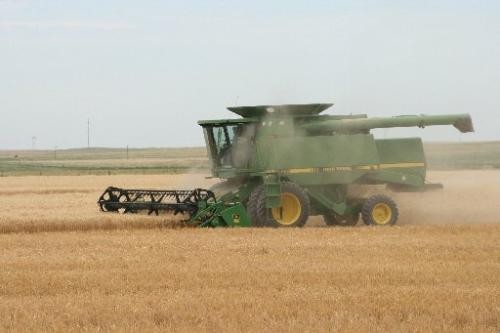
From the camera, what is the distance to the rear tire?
63.0 ft

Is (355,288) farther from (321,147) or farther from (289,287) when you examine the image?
(321,147)

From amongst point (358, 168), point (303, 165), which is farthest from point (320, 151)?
point (358, 168)

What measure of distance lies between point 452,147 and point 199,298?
43.5 ft

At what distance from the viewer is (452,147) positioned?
2186cm

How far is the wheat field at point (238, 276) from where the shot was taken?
875 cm

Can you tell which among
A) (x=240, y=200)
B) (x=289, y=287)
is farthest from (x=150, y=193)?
(x=289, y=287)

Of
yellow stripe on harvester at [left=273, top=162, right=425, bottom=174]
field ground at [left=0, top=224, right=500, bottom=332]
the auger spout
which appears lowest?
field ground at [left=0, top=224, right=500, bottom=332]

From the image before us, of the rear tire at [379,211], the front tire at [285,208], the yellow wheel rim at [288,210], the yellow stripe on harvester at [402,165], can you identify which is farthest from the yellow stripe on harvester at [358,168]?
the rear tire at [379,211]

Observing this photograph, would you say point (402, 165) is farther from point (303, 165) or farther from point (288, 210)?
point (288, 210)

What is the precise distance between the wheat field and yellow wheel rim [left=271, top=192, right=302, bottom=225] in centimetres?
129

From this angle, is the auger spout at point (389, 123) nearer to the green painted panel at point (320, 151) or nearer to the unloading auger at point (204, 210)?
the green painted panel at point (320, 151)

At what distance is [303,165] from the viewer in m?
19.6

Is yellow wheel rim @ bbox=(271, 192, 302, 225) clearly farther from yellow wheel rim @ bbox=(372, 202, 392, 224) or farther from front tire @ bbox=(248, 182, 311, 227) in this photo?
yellow wheel rim @ bbox=(372, 202, 392, 224)

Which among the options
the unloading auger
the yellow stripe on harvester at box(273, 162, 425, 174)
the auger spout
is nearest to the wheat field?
the unloading auger
